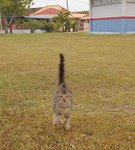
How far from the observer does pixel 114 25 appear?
35.6 meters

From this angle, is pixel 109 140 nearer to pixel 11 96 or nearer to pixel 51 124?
pixel 51 124

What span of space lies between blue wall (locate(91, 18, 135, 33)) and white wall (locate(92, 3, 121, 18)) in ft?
1.78

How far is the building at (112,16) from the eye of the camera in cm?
3425

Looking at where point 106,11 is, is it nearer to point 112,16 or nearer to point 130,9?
point 112,16

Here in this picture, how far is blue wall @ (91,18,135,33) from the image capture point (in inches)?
1351

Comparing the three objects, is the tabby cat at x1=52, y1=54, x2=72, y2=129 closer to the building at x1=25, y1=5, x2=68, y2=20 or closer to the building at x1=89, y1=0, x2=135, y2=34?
the building at x1=89, y1=0, x2=135, y2=34

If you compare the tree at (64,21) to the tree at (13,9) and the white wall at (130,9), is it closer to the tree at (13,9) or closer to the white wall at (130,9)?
the tree at (13,9)

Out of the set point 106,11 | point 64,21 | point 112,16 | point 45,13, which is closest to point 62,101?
point 112,16

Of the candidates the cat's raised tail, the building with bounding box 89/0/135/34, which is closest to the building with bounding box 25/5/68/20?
the building with bounding box 89/0/135/34

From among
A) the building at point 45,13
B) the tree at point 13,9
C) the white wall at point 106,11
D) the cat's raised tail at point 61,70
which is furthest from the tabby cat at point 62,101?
the building at point 45,13

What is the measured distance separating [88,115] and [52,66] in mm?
5658

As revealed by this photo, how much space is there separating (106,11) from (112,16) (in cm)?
111

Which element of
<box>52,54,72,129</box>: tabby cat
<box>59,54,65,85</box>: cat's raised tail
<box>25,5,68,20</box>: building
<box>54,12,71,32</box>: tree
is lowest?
<box>54,12,71,32</box>: tree

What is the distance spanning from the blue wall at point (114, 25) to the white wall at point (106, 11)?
544mm
